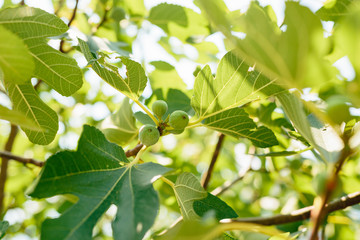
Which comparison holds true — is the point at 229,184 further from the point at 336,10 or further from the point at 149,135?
the point at 336,10

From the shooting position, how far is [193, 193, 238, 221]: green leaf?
4.37 feet

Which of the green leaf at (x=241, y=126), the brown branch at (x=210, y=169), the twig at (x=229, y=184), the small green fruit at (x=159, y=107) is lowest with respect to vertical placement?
the twig at (x=229, y=184)

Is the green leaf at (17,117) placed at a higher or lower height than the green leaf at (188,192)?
higher

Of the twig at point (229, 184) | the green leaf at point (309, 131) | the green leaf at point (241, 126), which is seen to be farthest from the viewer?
the twig at point (229, 184)

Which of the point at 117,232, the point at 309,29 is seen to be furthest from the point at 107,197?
the point at 309,29

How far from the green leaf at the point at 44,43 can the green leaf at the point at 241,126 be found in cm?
63

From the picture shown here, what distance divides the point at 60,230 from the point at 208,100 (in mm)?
803

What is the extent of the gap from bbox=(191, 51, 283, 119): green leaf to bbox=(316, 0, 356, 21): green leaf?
32cm

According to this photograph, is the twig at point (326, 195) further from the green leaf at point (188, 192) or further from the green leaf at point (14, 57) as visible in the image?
the green leaf at point (14, 57)

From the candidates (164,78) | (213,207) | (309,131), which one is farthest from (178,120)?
(164,78)

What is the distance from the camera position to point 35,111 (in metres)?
1.47

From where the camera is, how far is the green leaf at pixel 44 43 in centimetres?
127

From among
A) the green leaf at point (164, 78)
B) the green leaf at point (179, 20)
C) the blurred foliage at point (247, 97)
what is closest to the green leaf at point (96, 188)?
the blurred foliage at point (247, 97)

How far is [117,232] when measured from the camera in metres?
1.03
